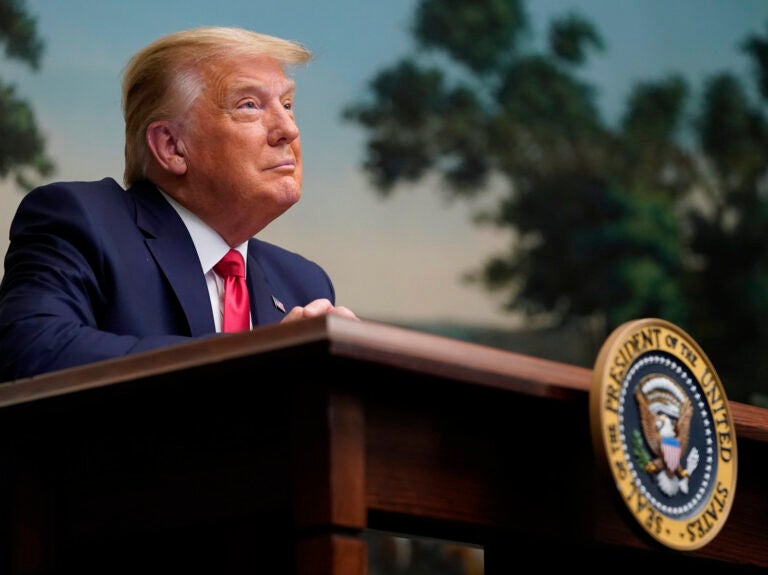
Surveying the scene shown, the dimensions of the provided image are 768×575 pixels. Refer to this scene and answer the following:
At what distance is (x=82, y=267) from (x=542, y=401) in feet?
2.88

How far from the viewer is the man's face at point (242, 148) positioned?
8.76 ft

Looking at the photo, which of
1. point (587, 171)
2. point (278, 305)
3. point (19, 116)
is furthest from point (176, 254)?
point (587, 171)

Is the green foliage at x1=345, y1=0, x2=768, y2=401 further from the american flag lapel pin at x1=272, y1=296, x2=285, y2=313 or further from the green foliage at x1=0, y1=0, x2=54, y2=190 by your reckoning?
the american flag lapel pin at x1=272, y1=296, x2=285, y2=313

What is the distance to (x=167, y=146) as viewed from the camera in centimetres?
276

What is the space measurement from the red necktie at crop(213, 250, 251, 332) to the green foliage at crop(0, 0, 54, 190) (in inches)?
146

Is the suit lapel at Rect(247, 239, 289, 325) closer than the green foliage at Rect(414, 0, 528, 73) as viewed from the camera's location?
Yes

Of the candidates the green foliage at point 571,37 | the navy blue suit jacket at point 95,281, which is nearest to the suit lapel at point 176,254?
the navy blue suit jacket at point 95,281

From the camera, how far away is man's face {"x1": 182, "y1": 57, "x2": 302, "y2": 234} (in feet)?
8.76

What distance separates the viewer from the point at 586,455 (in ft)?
6.05

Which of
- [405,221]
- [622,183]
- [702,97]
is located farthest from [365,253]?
[702,97]

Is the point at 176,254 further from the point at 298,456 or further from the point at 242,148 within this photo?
the point at 298,456

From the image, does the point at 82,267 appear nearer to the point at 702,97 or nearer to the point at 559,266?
the point at 559,266

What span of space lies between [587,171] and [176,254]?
6.39 m

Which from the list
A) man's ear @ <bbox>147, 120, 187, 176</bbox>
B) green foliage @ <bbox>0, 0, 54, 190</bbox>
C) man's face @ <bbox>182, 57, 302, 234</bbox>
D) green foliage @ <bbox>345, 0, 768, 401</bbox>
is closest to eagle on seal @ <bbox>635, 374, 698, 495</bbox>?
man's face @ <bbox>182, 57, 302, 234</bbox>
